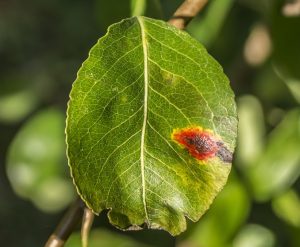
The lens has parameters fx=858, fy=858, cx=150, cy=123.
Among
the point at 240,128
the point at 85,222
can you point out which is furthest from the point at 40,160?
the point at 85,222

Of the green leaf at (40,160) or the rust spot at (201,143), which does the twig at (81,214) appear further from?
the green leaf at (40,160)

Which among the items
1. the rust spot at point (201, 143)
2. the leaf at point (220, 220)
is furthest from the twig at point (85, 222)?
the leaf at point (220, 220)

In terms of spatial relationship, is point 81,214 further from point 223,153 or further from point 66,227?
point 223,153

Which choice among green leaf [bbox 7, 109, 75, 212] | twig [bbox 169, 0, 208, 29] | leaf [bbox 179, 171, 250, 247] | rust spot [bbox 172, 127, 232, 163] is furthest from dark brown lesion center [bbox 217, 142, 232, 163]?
green leaf [bbox 7, 109, 75, 212]

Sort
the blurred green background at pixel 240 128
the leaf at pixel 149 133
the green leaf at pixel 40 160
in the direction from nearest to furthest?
the leaf at pixel 149 133
the blurred green background at pixel 240 128
the green leaf at pixel 40 160

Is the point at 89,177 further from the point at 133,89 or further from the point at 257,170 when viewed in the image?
the point at 257,170
